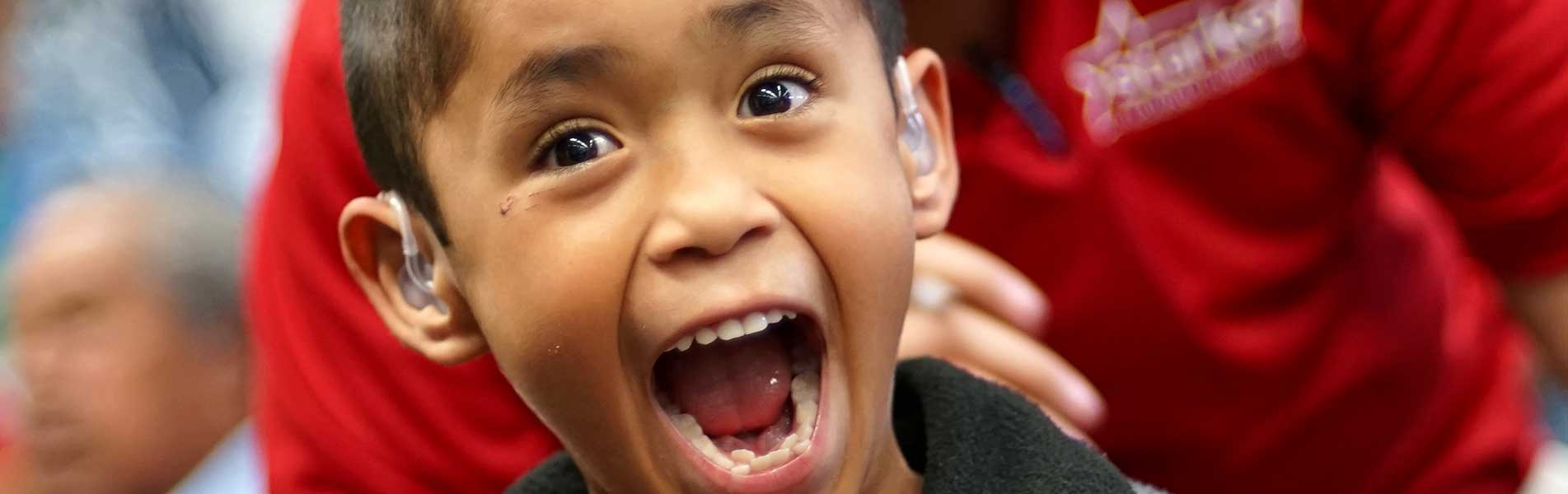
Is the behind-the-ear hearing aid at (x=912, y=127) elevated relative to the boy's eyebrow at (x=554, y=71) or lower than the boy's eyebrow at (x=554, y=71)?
lower

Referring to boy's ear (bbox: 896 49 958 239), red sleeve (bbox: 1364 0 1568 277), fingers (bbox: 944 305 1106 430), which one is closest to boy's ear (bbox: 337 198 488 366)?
boy's ear (bbox: 896 49 958 239)

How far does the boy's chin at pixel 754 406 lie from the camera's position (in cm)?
59

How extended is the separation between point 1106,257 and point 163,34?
1.23 metres

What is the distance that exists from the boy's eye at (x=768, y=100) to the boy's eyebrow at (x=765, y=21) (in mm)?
21

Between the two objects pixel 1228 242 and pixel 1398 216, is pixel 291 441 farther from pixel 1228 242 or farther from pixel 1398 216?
pixel 1398 216

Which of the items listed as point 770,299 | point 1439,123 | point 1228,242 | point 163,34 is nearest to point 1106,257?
point 1228,242

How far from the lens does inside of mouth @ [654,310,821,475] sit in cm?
63

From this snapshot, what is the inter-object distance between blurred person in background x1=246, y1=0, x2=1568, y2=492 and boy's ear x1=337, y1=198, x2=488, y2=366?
0.80ft

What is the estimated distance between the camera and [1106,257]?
960 mm

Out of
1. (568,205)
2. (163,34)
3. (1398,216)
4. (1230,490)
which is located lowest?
(1230,490)

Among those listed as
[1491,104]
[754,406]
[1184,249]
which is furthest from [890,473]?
[1491,104]

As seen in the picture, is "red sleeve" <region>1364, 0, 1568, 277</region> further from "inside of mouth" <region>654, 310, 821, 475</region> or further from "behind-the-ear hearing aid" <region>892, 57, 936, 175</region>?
"inside of mouth" <region>654, 310, 821, 475</region>

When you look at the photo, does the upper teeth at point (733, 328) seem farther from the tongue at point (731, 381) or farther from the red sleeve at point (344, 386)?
the red sleeve at point (344, 386)

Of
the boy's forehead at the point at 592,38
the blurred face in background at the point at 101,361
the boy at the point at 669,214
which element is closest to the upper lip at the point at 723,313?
the boy at the point at 669,214
